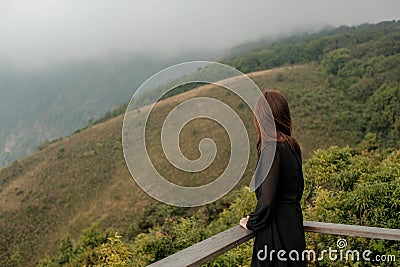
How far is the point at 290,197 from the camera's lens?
6.52ft

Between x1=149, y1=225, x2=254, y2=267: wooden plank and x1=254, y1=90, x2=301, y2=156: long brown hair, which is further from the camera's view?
x1=254, y1=90, x2=301, y2=156: long brown hair

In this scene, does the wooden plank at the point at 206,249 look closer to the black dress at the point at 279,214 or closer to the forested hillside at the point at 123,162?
the black dress at the point at 279,214

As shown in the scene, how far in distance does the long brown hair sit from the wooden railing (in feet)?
1.62

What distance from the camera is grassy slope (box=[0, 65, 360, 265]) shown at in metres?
33.7

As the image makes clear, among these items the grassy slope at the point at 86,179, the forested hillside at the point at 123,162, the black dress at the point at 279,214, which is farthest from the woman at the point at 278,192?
the grassy slope at the point at 86,179

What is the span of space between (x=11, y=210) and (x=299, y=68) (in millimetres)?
41347

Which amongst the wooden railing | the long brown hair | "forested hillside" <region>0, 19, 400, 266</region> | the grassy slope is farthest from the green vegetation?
the grassy slope

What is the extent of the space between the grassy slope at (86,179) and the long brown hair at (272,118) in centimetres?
2657

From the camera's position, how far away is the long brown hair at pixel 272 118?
197 cm

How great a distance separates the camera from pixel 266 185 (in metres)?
1.89

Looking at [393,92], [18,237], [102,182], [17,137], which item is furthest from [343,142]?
[17,137]

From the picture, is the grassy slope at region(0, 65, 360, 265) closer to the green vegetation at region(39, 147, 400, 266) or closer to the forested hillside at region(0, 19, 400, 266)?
the forested hillside at region(0, 19, 400, 266)

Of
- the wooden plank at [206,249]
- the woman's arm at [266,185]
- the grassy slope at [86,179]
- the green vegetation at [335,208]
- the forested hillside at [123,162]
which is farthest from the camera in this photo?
the grassy slope at [86,179]

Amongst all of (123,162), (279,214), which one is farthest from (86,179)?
(279,214)
